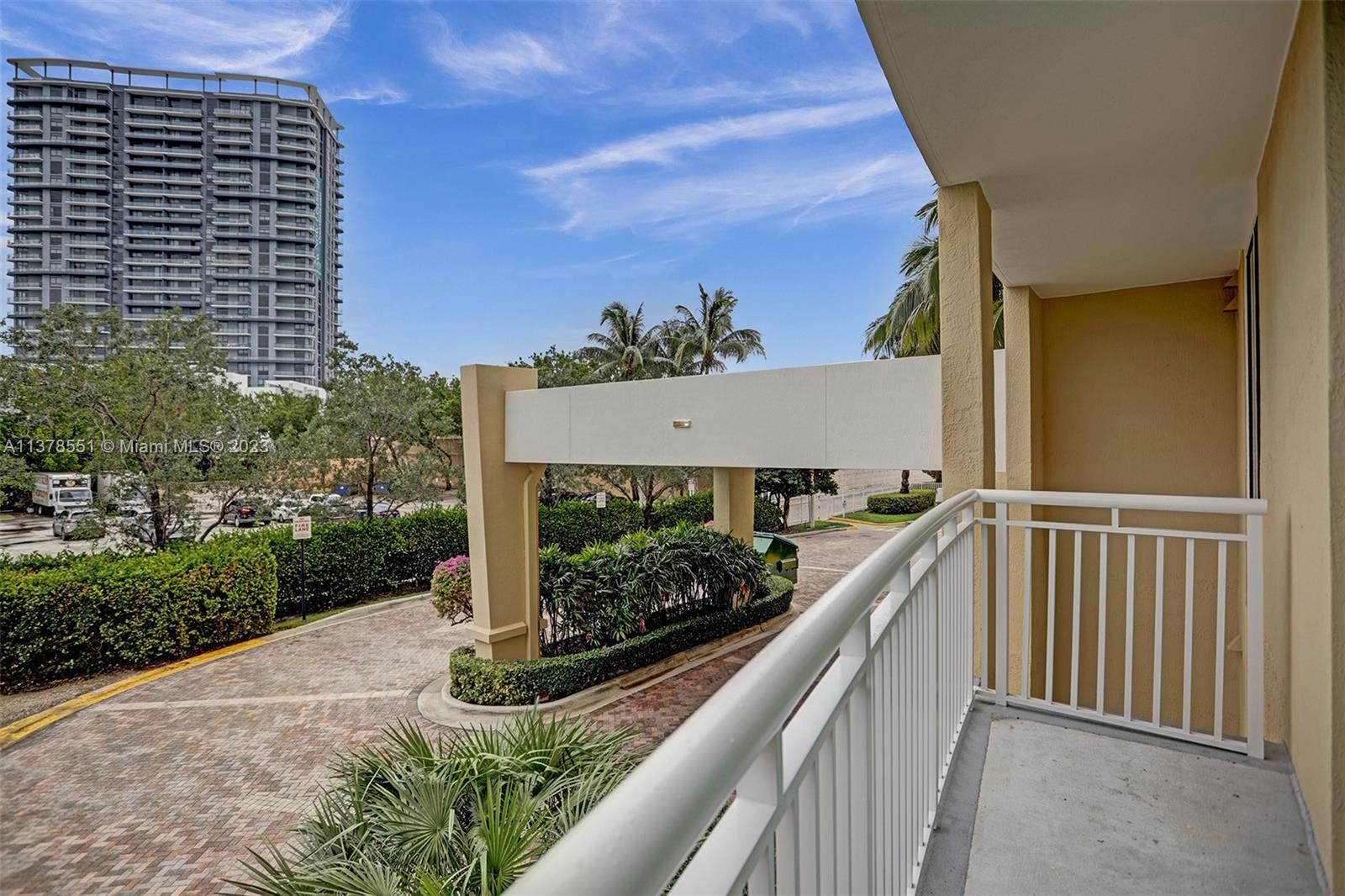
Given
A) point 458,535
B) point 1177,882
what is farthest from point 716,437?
point 458,535

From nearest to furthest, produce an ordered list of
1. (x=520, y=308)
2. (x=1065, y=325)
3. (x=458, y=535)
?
(x=1065, y=325)
(x=458, y=535)
(x=520, y=308)

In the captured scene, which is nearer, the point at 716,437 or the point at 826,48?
the point at 716,437

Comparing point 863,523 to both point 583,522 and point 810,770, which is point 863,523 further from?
point 810,770

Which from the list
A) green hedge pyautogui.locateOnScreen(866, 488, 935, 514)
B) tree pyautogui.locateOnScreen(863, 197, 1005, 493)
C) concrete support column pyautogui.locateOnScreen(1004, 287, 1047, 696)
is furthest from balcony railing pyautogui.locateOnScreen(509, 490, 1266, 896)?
green hedge pyautogui.locateOnScreen(866, 488, 935, 514)

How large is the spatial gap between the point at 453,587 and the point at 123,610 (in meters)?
4.33

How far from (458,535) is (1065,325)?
11.5 meters

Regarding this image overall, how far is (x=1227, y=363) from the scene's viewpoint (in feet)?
16.3

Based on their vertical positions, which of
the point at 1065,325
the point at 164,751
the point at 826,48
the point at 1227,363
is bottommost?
the point at 164,751

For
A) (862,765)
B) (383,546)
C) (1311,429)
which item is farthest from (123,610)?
(1311,429)

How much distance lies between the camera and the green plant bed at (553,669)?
24.3 ft

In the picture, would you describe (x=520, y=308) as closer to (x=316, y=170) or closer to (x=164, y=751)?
(x=316, y=170)

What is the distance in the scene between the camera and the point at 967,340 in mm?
3506

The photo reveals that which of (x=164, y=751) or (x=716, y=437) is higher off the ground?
(x=716, y=437)

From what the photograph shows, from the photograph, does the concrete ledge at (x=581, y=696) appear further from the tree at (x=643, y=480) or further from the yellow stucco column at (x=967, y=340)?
the tree at (x=643, y=480)
